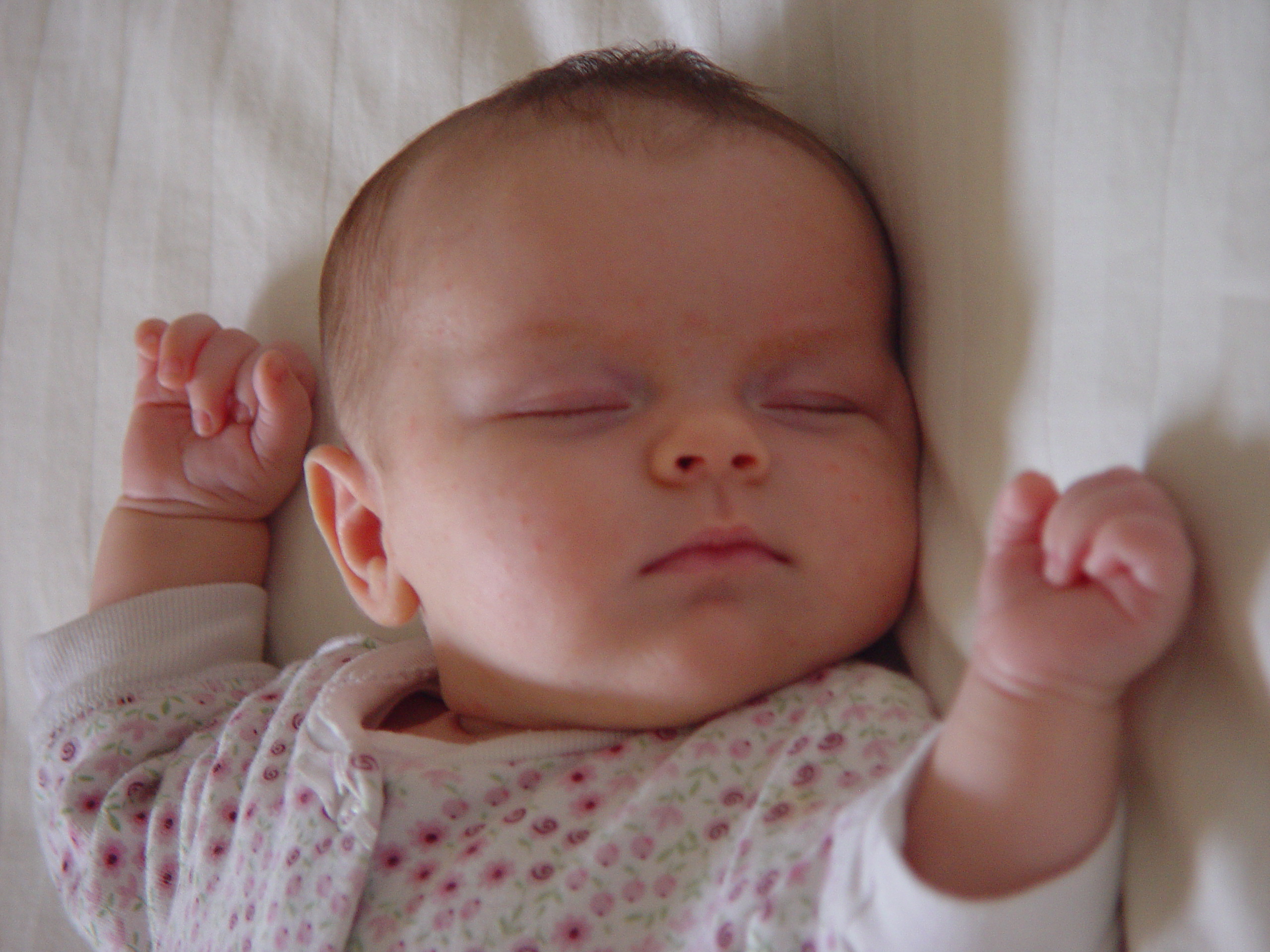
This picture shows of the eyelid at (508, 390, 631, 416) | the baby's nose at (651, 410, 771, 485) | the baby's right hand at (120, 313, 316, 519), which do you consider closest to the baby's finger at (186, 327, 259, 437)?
the baby's right hand at (120, 313, 316, 519)

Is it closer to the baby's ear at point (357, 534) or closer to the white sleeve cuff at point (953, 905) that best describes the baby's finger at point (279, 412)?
the baby's ear at point (357, 534)

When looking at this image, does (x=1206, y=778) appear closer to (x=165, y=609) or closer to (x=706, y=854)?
(x=706, y=854)

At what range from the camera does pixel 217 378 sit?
1244 millimetres

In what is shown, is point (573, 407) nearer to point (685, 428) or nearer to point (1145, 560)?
point (685, 428)

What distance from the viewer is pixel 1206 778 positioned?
54 centimetres

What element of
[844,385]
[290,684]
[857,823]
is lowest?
[290,684]

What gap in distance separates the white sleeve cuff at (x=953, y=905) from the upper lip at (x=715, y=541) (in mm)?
215

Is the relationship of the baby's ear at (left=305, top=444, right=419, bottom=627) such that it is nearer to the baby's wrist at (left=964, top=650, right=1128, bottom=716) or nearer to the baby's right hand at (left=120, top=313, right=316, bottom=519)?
the baby's right hand at (left=120, top=313, right=316, bottom=519)

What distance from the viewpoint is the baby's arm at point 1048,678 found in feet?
1.77

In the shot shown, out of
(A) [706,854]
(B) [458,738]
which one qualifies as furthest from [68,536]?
(A) [706,854]

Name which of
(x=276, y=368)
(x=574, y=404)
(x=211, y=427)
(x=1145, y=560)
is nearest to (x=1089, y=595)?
(x=1145, y=560)

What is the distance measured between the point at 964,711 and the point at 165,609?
0.91 metres

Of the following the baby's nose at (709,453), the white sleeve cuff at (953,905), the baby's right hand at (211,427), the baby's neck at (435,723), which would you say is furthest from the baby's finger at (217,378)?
the white sleeve cuff at (953,905)

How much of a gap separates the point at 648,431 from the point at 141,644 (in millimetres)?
678
